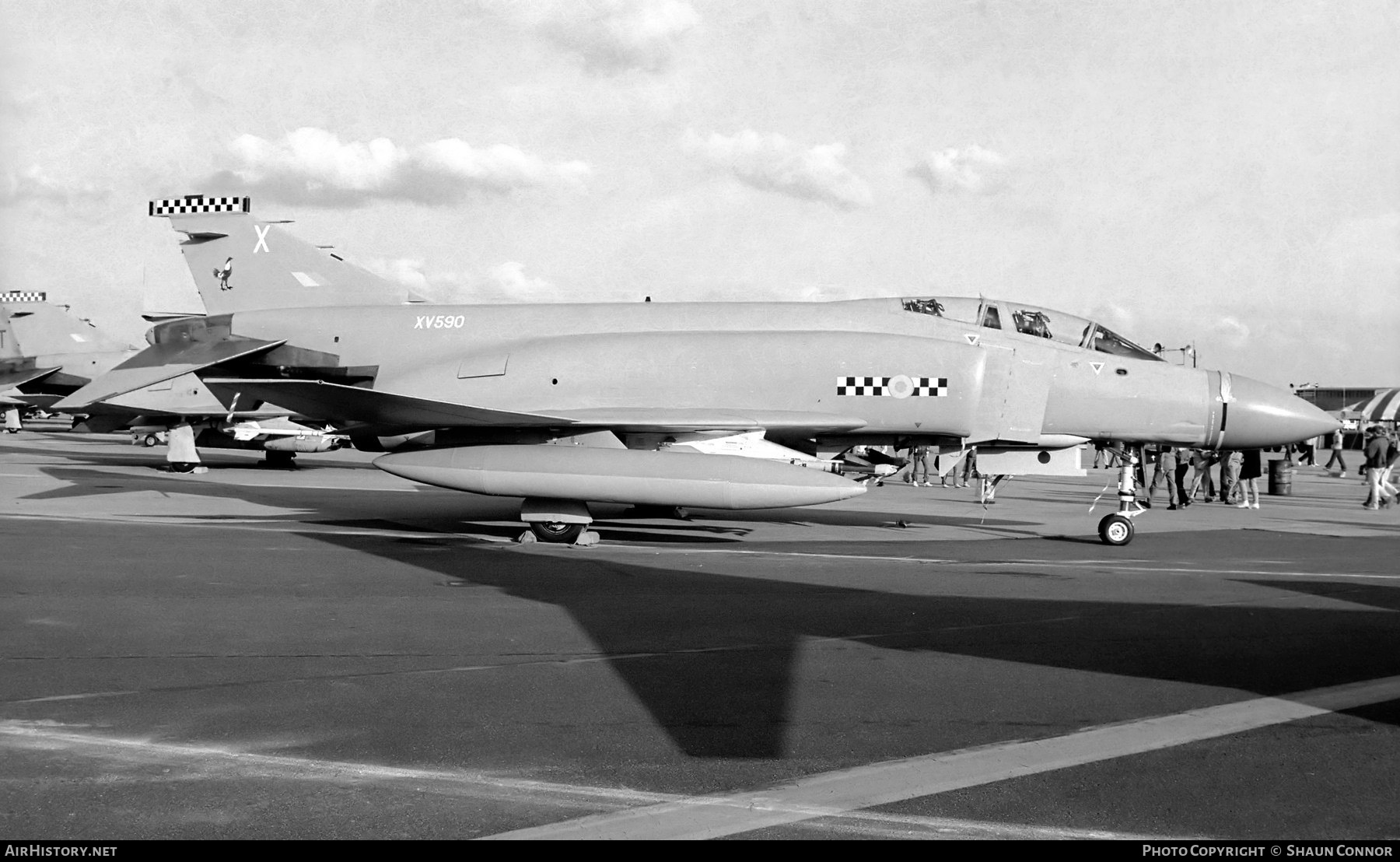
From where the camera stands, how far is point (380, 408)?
45.4 feet

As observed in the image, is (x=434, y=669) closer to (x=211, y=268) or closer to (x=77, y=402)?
(x=77, y=402)

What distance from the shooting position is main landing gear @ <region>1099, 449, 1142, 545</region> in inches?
577

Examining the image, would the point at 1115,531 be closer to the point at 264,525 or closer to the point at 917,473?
the point at 264,525

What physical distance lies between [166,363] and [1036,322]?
38.0ft

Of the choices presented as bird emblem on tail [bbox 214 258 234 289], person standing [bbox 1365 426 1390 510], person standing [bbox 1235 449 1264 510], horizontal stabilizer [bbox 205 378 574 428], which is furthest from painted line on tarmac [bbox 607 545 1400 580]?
person standing [bbox 1365 426 1390 510]

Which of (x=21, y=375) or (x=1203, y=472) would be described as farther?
(x=21, y=375)

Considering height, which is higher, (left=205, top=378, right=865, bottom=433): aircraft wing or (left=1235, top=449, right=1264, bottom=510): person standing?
(left=205, top=378, right=865, bottom=433): aircraft wing

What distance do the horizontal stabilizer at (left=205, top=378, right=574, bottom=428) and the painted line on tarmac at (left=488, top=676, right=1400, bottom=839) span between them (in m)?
9.21

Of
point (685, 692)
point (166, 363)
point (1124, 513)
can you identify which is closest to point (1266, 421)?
point (1124, 513)

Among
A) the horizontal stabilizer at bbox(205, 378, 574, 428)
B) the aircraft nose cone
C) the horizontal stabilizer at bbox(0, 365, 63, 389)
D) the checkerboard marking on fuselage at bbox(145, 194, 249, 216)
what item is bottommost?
the horizontal stabilizer at bbox(205, 378, 574, 428)

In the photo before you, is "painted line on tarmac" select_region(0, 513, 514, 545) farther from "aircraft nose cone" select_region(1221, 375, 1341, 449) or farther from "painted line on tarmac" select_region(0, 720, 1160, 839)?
"aircraft nose cone" select_region(1221, 375, 1341, 449)

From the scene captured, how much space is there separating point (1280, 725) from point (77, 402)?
12.6 m

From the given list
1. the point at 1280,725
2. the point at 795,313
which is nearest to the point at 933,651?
the point at 1280,725
